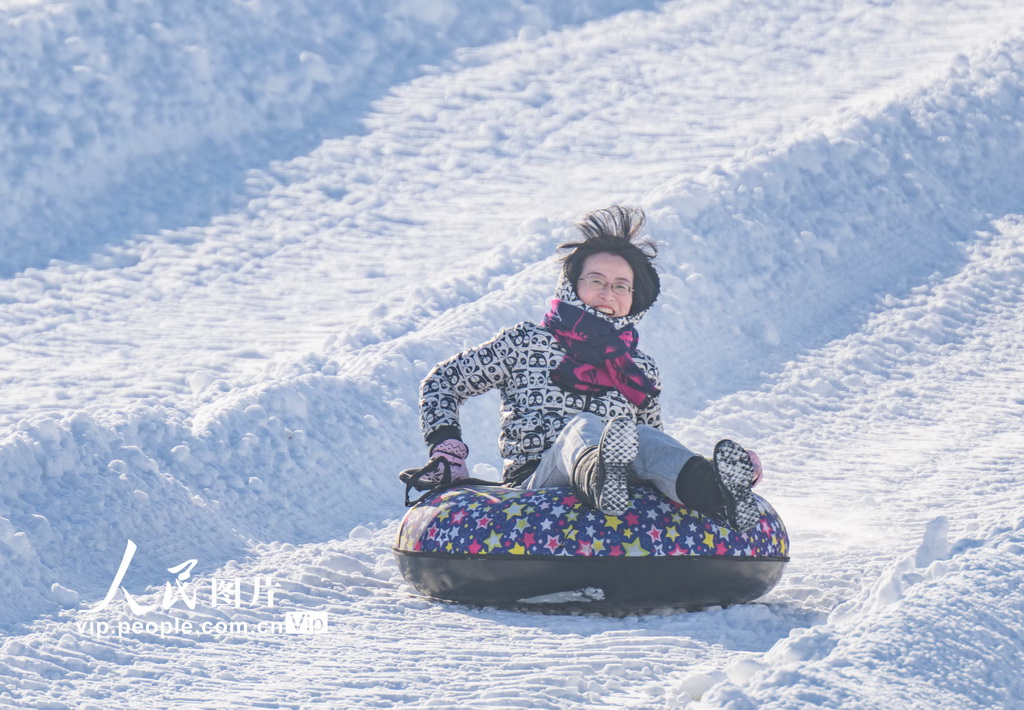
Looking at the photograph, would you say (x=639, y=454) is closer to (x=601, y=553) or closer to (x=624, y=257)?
(x=601, y=553)

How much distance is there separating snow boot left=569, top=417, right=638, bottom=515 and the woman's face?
33.2 inches

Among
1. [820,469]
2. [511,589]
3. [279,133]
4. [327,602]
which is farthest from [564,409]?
[279,133]

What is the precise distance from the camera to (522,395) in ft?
15.3

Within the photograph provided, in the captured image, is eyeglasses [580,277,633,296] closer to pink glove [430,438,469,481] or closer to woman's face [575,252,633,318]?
woman's face [575,252,633,318]

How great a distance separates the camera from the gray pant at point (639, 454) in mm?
4023

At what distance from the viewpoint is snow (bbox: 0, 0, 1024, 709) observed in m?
3.79

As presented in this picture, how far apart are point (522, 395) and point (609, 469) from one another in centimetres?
85

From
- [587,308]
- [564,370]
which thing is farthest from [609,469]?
[587,308]

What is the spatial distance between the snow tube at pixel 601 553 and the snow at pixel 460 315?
0.35 feet

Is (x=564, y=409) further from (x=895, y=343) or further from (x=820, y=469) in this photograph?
(x=895, y=343)

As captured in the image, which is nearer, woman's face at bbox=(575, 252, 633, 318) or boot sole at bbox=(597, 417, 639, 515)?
boot sole at bbox=(597, 417, 639, 515)

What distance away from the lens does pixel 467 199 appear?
9.63m

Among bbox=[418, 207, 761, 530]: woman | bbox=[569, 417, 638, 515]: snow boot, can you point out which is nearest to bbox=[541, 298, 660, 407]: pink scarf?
bbox=[418, 207, 761, 530]: woman

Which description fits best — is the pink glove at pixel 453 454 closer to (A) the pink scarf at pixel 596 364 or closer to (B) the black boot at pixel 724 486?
(A) the pink scarf at pixel 596 364
